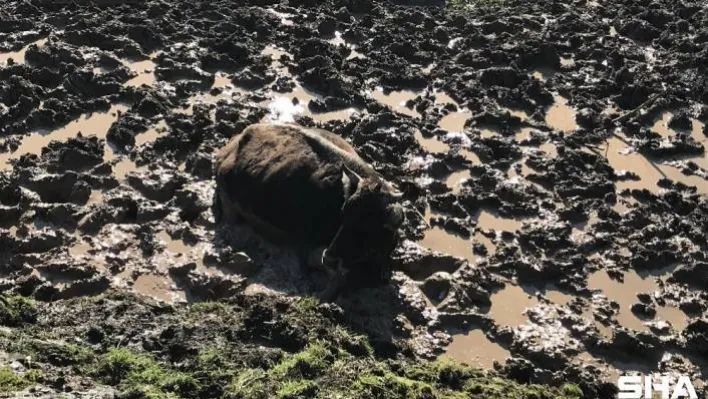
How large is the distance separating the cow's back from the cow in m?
0.01

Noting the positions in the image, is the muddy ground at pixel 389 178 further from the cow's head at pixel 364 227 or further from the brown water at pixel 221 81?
the cow's head at pixel 364 227

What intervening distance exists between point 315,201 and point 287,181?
17.4 inches

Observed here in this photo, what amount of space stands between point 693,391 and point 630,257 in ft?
6.93

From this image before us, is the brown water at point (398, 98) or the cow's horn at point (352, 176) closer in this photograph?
the cow's horn at point (352, 176)

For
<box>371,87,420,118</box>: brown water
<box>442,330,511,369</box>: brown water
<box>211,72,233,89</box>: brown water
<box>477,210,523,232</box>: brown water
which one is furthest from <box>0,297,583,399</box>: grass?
<box>211,72,233,89</box>: brown water

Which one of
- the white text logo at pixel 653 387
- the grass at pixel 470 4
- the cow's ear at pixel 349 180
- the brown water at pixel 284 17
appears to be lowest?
the white text logo at pixel 653 387

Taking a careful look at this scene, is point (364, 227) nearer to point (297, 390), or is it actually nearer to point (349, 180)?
point (349, 180)

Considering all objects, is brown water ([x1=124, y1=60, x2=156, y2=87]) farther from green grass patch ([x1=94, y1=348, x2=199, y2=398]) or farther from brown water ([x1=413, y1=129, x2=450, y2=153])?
green grass patch ([x1=94, y1=348, x2=199, y2=398])

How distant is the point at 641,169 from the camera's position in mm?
11781

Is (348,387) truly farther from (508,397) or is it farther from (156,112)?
(156,112)

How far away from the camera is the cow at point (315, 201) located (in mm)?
9016

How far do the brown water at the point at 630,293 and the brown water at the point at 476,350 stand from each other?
1538 mm

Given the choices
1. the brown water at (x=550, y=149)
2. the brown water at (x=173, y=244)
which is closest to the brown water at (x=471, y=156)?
the brown water at (x=550, y=149)

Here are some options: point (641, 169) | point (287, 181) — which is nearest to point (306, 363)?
point (287, 181)
